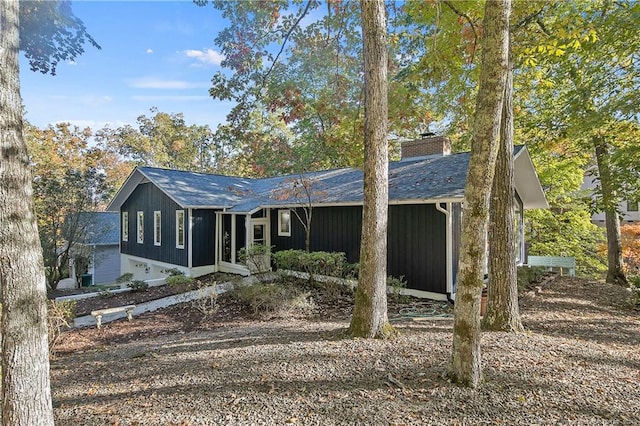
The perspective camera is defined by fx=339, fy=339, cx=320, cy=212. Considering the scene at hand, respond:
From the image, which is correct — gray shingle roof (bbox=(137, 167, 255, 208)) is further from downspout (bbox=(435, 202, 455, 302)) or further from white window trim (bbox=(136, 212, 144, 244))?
downspout (bbox=(435, 202, 455, 302))

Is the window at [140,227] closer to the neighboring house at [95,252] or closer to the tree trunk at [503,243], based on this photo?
the neighboring house at [95,252]

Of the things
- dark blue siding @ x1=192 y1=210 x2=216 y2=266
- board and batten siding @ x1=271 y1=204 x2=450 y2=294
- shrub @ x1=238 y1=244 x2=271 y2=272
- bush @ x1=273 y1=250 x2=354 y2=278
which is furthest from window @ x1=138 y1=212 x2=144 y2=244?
board and batten siding @ x1=271 y1=204 x2=450 y2=294

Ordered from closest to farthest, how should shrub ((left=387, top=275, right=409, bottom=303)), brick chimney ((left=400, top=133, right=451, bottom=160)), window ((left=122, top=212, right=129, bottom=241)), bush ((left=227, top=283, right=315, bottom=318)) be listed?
bush ((left=227, top=283, right=315, bottom=318)) → shrub ((left=387, top=275, right=409, bottom=303)) → brick chimney ((left=400, top=133, right=451, bottom=160)) → window ((left=122, top=212, right=129, bottom=241))

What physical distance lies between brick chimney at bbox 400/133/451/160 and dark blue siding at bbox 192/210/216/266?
8.29 meters

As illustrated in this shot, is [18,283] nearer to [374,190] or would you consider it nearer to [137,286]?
[374,190]

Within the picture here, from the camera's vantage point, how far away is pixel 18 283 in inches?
87.1

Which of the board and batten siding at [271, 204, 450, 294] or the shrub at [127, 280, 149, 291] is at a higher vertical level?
the board and batten siding at [271, 204, 450, 294]

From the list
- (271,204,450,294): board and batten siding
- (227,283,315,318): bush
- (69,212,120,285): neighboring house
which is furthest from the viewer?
(69,212,120,285): neighboring house

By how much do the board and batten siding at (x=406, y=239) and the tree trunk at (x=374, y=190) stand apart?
463cm

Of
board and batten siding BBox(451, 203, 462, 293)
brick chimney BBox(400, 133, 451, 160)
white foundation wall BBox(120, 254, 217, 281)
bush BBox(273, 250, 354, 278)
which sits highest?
brick chimney BBox(400, 133, 451, 160)

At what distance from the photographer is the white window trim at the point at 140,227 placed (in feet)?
54.8

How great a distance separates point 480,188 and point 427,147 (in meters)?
9.81

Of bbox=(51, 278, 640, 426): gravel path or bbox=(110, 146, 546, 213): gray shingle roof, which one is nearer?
bbox=(51, 278, 640, 426): gravel path

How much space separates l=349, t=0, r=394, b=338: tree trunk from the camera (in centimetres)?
472
